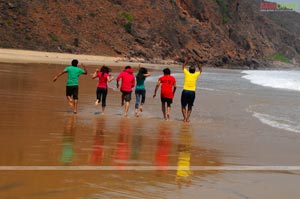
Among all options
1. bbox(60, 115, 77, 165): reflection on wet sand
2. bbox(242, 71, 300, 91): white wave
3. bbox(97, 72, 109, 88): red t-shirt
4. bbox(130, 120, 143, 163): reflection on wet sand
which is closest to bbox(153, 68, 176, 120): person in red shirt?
bbox(97, 72, 109, 88): red t-shirt

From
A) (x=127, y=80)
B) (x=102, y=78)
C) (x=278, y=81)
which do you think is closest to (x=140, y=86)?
(x=127, y=80)

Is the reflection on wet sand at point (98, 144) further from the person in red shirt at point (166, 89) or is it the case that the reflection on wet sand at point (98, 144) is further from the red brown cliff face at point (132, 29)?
the red brown cliff face at point (132, 29)

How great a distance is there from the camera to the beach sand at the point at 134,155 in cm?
654

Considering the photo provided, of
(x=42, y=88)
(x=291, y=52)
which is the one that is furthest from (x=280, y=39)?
(x=42, y=88)

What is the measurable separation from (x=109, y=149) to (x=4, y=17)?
191 feet

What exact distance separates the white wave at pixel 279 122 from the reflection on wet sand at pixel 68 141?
482 cm

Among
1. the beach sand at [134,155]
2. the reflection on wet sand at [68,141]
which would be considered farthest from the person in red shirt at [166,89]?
the reflection on wet sand at [68,141]

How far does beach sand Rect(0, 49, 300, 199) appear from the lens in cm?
654

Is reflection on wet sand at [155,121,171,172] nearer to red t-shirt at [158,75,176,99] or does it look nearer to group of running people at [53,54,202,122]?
group of running people at [53,54,202,122]

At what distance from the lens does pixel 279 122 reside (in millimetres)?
15133

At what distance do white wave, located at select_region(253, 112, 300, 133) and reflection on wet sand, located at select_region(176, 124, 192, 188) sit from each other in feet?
8.21

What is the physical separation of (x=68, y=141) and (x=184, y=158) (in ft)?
6.55

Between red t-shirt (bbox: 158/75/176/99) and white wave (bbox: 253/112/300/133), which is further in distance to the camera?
red t-shirt (bbox: 158/75/176/99)

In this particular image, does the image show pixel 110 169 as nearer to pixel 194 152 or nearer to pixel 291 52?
pixel 194 152
